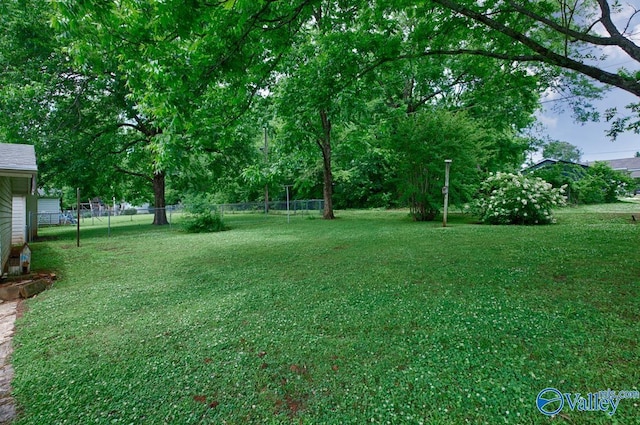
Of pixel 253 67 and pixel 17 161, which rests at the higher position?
pixel 253 67

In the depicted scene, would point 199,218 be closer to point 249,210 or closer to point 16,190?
point 16,190

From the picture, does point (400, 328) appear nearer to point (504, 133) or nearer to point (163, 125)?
point (163, 125)

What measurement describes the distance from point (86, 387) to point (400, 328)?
8.01 feet

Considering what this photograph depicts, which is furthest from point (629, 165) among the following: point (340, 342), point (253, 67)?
point (340, 342)

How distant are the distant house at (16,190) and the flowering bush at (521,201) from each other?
1169 cm

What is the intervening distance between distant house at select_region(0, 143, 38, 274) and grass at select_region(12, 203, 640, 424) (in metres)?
1.89

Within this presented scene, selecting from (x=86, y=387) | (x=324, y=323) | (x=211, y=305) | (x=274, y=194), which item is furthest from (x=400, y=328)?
(x=274, y=194)

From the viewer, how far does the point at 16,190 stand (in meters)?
8.48

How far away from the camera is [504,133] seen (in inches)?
720

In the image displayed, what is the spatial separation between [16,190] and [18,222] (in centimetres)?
195

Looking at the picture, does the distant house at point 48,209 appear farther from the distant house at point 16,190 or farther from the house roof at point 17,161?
the house roof at point 17,161

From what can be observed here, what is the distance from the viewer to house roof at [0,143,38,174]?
4540 millimetres

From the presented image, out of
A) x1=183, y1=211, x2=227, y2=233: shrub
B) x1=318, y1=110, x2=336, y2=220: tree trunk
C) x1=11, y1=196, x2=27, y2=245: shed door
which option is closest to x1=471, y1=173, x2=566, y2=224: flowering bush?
x1=318, y1=110, x2=336, y2=220: tree trunk

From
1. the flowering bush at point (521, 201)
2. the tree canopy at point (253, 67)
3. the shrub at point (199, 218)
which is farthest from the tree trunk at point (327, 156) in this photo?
the flowering bush at point (521, 201)
